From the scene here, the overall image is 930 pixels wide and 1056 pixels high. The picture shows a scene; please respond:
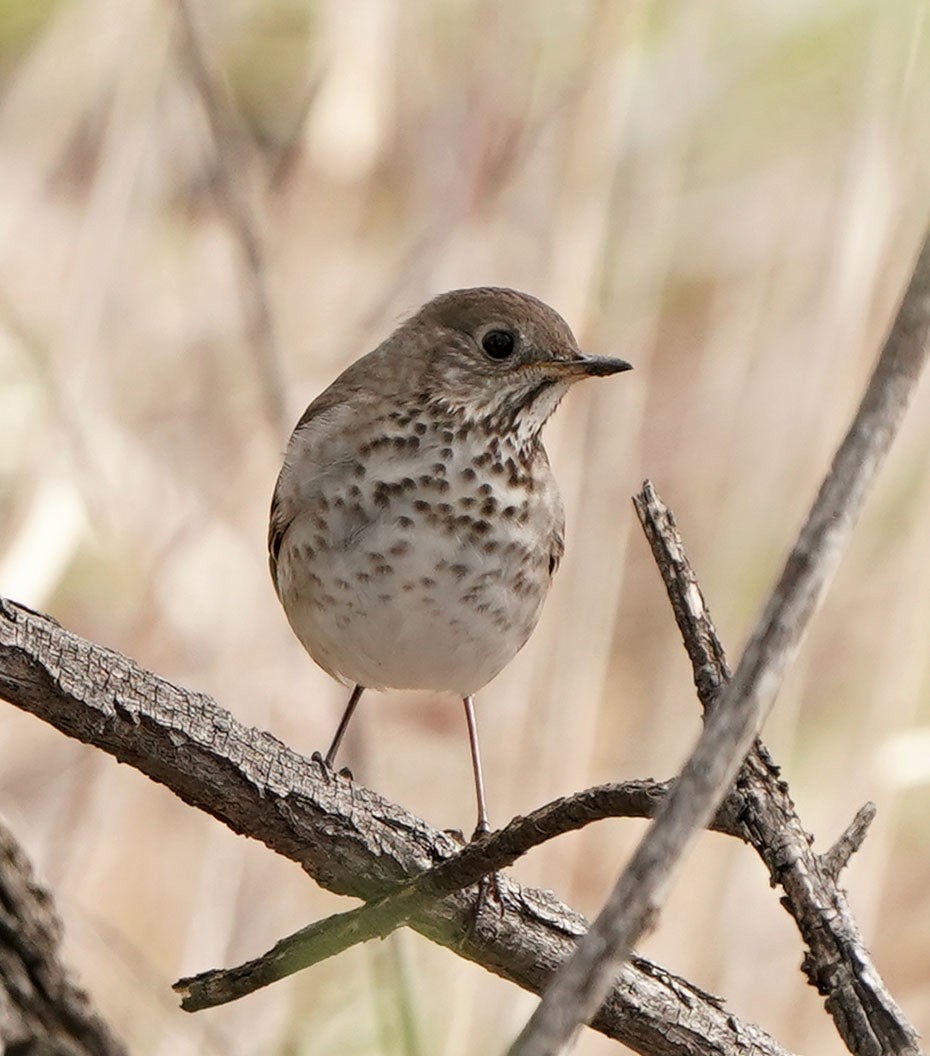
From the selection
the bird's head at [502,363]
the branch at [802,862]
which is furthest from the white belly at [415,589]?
the branch at [802,862]

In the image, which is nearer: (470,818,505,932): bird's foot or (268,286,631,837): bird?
(470,818,505,932): bird's foot

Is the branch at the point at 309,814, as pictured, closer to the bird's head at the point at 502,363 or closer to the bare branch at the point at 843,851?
the bare branch at the point at 843,851

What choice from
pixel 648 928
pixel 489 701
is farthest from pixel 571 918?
pixel 489 701

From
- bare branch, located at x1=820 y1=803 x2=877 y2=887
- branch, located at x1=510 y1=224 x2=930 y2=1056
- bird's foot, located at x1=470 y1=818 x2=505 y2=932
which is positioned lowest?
branch, located at x1=510 y1=224 x2=930 y2=1056

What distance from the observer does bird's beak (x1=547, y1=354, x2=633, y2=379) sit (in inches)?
123

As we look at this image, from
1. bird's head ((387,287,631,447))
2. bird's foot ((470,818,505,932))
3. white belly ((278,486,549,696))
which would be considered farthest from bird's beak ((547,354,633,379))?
bird's foot ((470,818,505,932))

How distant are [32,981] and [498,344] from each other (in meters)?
1.52

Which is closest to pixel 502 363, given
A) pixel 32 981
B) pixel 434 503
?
pixel 434 503

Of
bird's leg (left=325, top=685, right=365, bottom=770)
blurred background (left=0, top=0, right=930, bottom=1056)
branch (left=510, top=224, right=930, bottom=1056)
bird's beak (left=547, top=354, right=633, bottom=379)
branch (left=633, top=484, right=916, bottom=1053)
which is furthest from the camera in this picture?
blurred background (left=0, top=0, right=930, bottom=1056)

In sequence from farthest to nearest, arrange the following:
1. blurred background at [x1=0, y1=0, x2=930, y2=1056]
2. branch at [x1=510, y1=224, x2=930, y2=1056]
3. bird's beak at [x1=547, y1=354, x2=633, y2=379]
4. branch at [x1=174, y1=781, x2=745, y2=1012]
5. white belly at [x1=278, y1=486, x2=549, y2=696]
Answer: blurred background at [x1=0, y1=0, x2=930, y2=1056] → bird's beak at [x1=547, y1=354, x2=633, y2=379] → white belly at [x1=278, y1=486, x2=549, y2=696] → branch at [x1=174, y1=781, x2=745, y2=1012] → branch at [x1=510, y1=224, x2=930, y2=1056]

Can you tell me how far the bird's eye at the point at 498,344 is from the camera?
329 centimetres

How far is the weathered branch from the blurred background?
93 centimetres

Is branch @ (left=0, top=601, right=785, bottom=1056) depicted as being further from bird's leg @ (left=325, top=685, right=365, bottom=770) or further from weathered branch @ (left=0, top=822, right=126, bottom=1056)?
bird's leg @ (left=325, top=685, right=365, bottom=770)

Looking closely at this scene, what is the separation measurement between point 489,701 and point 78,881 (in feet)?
3.72
